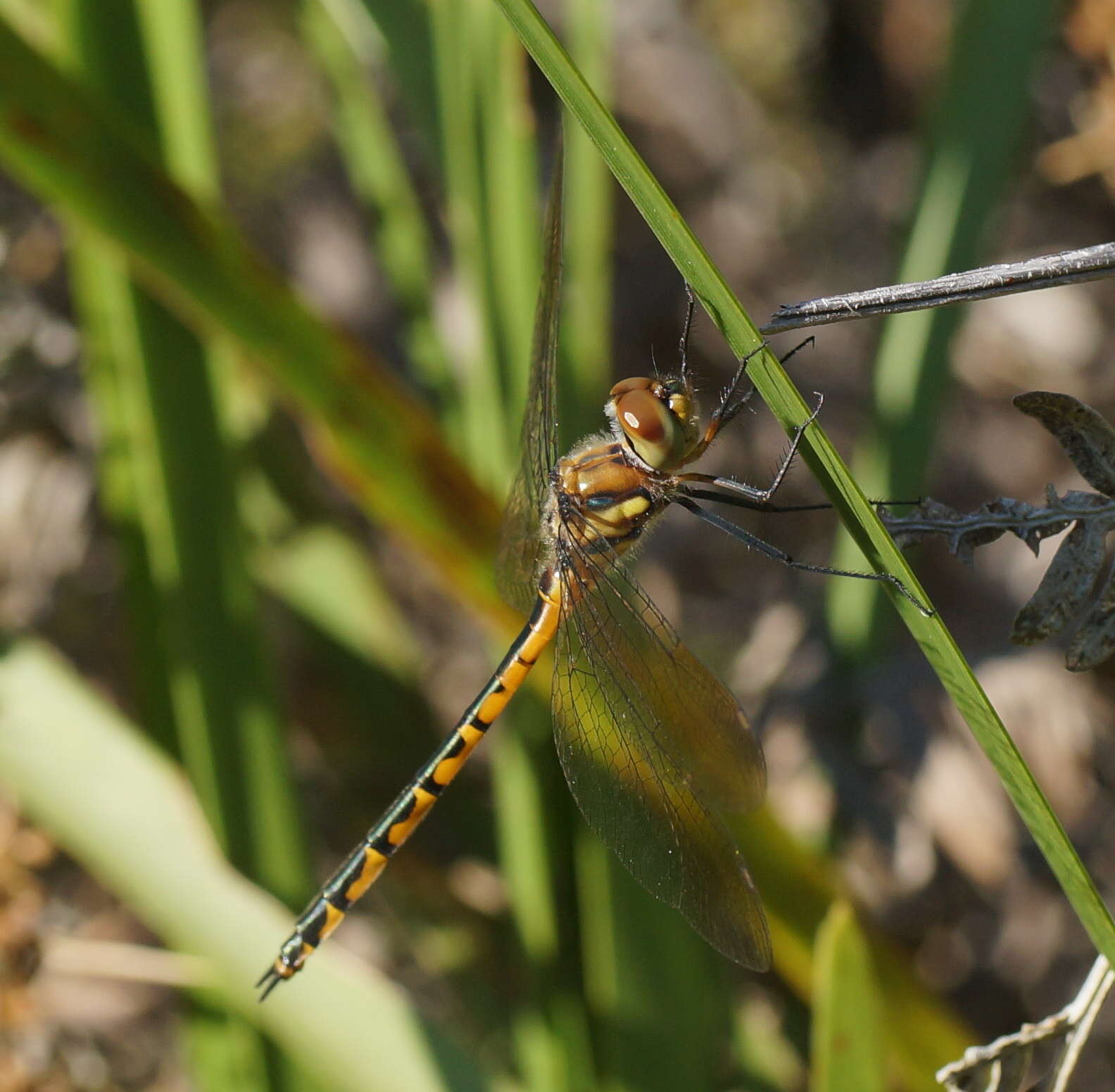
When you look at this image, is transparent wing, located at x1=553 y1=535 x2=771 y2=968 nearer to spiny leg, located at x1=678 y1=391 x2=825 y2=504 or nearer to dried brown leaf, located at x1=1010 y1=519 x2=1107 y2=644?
spiny leg, located at x1=678 y1=391 x2=825 y2=504

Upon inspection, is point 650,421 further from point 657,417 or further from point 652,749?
point 652,749

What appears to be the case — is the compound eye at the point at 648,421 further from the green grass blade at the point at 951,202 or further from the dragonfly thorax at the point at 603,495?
the green grass blade at the point at 951,202

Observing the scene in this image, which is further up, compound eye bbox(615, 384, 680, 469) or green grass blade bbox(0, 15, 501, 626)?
compound eye bbox(615, 384, 680, 469)

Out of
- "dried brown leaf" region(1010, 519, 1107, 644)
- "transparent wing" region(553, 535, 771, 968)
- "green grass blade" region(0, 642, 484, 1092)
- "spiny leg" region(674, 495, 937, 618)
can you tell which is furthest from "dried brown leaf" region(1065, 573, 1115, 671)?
"green grass blade" region(0, 642, 484, 1092)

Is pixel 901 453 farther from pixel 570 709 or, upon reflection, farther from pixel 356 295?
pixel 356 295

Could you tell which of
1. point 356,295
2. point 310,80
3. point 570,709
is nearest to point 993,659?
point 570,709

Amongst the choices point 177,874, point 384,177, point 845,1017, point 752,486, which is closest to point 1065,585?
point 845,1017

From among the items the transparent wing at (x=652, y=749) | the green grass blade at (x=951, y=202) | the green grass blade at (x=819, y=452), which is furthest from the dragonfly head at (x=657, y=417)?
the green grass blade at (x=819, y=452)
